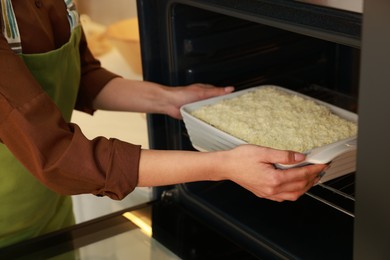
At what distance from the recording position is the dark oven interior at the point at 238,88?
1.23 metres

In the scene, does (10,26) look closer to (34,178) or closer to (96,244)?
(34,178)

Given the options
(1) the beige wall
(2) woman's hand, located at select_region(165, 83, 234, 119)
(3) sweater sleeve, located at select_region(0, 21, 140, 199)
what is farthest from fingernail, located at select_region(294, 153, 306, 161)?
(1) the beige wall

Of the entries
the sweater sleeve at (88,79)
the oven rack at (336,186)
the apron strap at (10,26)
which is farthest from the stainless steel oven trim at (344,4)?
the sweater sleeve at (88,79)

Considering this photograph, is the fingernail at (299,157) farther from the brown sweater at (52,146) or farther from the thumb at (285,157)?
the brown sweater at (52,146)

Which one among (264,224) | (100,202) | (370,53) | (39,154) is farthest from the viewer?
(100,202)

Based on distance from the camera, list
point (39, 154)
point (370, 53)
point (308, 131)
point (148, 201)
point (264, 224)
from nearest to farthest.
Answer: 1. point (370, 53)
2. point (39, 154)
3. point (308, 131)
4. point (264, 224)
5. point (148, 201)

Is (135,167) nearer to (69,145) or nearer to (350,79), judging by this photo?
(69,145)

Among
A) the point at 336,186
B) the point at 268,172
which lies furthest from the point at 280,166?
the point at 336,186

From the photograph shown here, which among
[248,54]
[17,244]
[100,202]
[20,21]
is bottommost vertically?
[100,202]

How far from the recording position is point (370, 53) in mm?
781

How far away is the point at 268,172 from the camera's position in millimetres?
985

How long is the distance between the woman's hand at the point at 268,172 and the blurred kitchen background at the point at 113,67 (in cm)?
47

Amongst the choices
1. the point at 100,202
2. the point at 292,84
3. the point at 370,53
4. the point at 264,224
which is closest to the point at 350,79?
the point at 292,84

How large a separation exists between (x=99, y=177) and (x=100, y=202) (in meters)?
0.75
